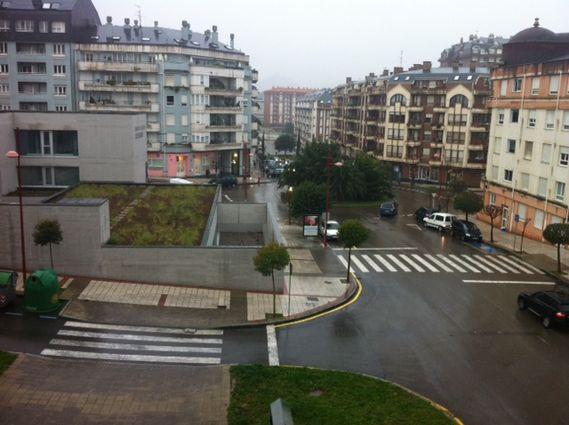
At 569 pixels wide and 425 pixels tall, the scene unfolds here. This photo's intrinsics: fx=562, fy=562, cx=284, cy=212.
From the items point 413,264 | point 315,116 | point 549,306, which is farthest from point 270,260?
point 315,116

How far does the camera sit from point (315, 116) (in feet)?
457

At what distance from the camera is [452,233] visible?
45.8m

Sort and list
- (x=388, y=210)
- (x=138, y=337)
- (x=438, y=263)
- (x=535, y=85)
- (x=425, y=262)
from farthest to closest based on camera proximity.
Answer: (x=388, y=210), (x=535, y=85), (x=425, y=262), (x=438, y=263), (x=138, y=337)

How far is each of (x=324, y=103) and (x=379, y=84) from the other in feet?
143

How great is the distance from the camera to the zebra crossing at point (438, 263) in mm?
34781

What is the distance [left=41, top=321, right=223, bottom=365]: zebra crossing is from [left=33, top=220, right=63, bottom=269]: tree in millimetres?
5099

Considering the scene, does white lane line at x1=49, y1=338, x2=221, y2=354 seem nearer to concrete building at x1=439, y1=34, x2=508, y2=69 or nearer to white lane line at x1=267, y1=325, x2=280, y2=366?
white lane line at x1=267, y1=325, x2=280, y2=366

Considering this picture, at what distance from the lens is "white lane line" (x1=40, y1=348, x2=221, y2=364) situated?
63.9ft

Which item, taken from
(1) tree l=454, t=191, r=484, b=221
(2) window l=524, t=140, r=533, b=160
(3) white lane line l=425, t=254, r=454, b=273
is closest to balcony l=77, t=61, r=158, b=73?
(1) tree l=454, t=191, r=484, b=221

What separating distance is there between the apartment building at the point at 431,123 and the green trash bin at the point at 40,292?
5871 centimetres

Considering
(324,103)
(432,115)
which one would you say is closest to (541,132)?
(432,115)

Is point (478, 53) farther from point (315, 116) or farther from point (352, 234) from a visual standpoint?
point (352, 234)

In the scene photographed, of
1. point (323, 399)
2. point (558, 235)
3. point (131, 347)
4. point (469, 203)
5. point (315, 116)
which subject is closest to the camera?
point (323, 399)

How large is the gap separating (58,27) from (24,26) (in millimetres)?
4322
